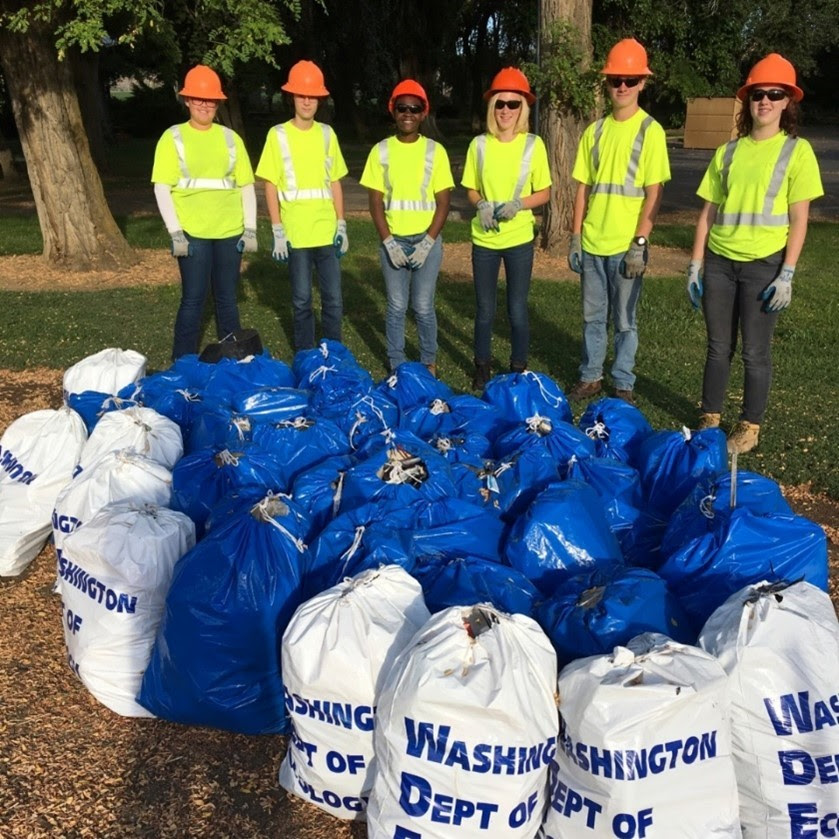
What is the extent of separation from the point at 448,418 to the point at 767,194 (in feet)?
6.51

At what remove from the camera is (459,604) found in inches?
102

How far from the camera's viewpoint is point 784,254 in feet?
15.2

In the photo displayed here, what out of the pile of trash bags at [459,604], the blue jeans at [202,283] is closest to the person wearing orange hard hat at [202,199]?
the blue jeans at [202,283]

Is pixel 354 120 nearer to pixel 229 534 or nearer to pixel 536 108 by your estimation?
pixel 536 108

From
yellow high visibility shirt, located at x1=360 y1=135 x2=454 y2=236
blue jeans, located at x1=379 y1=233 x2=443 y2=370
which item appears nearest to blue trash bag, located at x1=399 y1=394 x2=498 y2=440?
blue jeans, located at x1=379 y1=233 x2=443 y2=370

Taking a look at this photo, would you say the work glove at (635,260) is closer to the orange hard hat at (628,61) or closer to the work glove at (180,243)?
the orange hard hat at (628,61)

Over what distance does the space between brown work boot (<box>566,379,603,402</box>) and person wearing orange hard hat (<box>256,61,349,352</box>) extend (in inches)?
68.7

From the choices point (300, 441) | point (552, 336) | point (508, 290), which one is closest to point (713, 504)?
point (300, 441)

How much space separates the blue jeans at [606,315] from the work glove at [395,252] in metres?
1.14

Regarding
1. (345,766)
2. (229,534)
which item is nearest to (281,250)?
(229,534)

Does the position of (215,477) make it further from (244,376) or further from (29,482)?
(244,376)

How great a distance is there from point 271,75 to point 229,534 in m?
37.3

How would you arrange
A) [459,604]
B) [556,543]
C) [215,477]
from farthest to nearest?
[215,477] < [556,543] < [459,604]

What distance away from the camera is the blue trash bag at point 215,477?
342 cm
